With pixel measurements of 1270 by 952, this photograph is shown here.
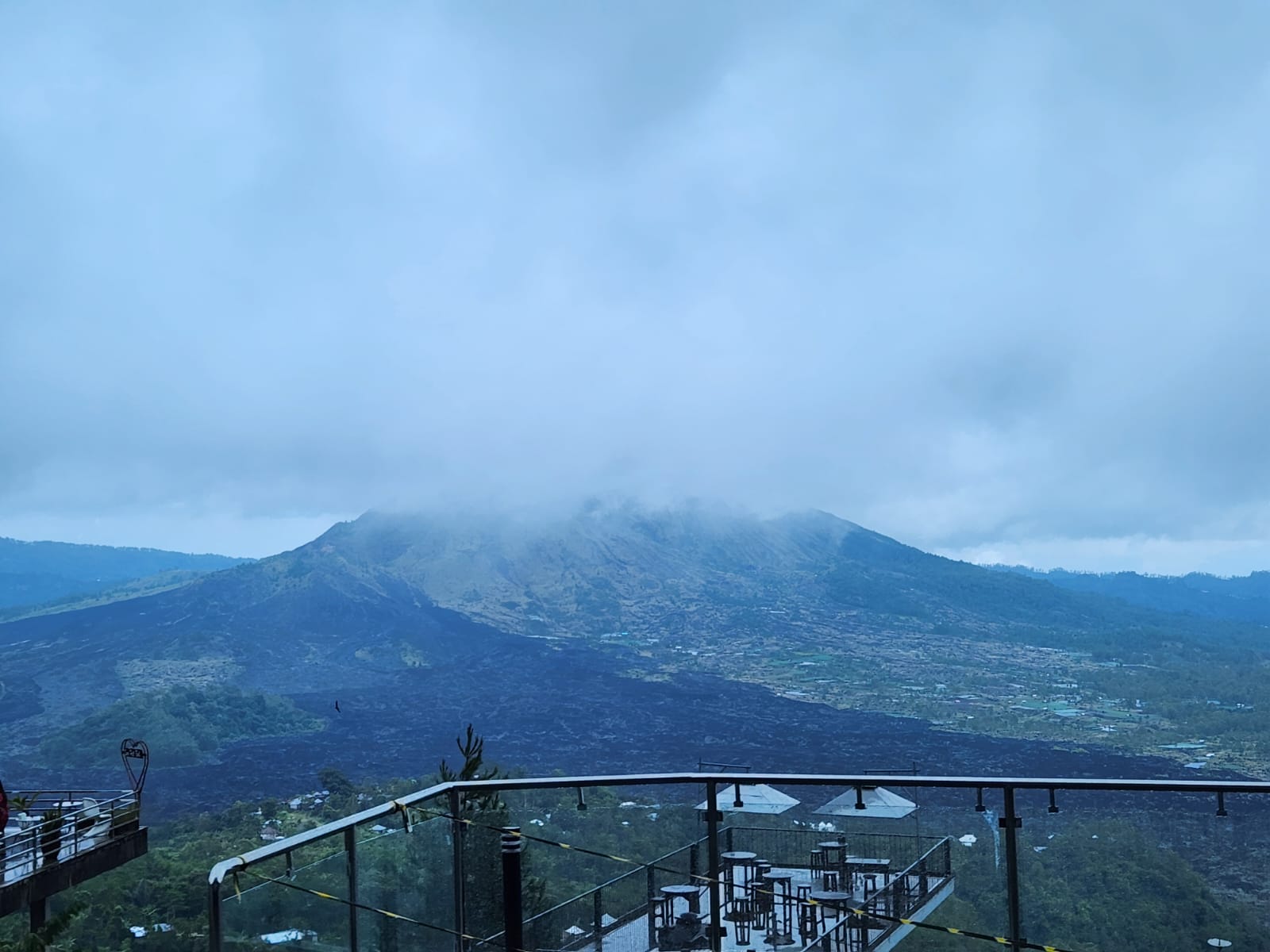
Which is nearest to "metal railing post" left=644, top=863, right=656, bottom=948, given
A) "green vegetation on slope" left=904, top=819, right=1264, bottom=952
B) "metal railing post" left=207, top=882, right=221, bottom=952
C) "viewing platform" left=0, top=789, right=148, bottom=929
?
"green vegetation on slope" left=904, top=819, right=1264, bottom=952

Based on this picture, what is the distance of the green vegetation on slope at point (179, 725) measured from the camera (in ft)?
395

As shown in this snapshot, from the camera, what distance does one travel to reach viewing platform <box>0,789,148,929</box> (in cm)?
1198

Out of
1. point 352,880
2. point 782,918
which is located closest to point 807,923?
point 782,918

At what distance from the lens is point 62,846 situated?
13008 millimetres

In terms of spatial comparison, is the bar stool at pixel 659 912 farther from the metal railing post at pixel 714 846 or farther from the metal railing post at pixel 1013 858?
the metal railing post at pixel 1013 858

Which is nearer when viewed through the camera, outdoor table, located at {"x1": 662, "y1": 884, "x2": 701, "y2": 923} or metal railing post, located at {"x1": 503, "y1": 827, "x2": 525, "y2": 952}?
metal railing post, located at {"x1": 503, "y1": 827, "x2": 525, "y2": 952}

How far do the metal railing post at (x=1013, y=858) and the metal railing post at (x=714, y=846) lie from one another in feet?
3.20

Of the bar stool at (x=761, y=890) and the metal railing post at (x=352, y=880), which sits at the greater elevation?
the metal railing post at (x=352, y=880)

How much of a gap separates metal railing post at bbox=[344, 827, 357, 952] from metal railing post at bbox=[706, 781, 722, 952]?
1.24 metres

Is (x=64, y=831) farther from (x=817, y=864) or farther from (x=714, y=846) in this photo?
(x=817, y=864)

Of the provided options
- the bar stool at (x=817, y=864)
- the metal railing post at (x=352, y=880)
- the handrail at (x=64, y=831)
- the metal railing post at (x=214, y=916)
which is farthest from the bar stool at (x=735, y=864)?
the handrail at (x=64, y=831)

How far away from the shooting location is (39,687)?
14225 cm

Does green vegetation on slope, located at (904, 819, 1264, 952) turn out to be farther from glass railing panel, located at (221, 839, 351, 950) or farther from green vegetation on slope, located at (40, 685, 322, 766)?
green vegetation on slope, located at (40, 685, 322, 766)

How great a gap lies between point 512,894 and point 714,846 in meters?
0.74
